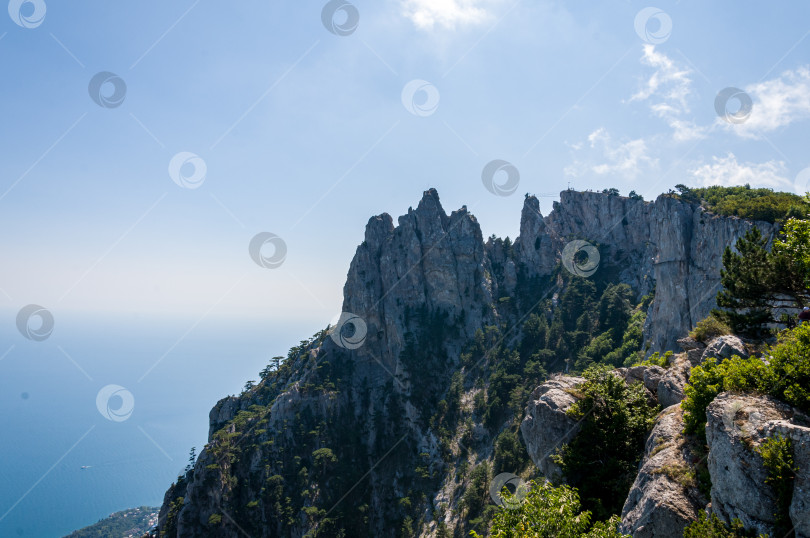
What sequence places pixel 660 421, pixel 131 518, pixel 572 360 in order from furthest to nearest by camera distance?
pixel 131 518, pixel 572 360, pixel 660 421

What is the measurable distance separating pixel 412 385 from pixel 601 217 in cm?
6855

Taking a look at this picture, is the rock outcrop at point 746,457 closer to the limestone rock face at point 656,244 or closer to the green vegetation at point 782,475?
the green vegetation at point 782,475

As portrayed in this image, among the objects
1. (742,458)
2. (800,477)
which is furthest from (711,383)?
(800,477)

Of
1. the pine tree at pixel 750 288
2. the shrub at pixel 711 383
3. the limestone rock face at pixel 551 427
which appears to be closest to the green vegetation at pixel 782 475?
the shrub at pixel 711 383

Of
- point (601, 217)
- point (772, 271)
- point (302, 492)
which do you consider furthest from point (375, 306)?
point (772, 271)

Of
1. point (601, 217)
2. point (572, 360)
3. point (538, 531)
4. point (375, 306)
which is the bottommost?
point (538, 531)

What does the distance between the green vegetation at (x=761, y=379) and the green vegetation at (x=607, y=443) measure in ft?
13.0

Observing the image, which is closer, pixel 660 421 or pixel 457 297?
pixel 660 421

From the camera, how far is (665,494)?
1188 cm

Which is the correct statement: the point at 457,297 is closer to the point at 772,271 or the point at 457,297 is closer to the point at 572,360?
the point at 572,360

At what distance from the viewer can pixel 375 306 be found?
9506cm

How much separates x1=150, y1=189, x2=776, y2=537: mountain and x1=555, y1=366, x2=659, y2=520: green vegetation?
5951 mm

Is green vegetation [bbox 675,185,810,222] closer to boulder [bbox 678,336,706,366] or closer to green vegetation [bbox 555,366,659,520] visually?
boulder [bbox 678,336,706,366]

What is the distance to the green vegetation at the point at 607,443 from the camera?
53.6 ft
